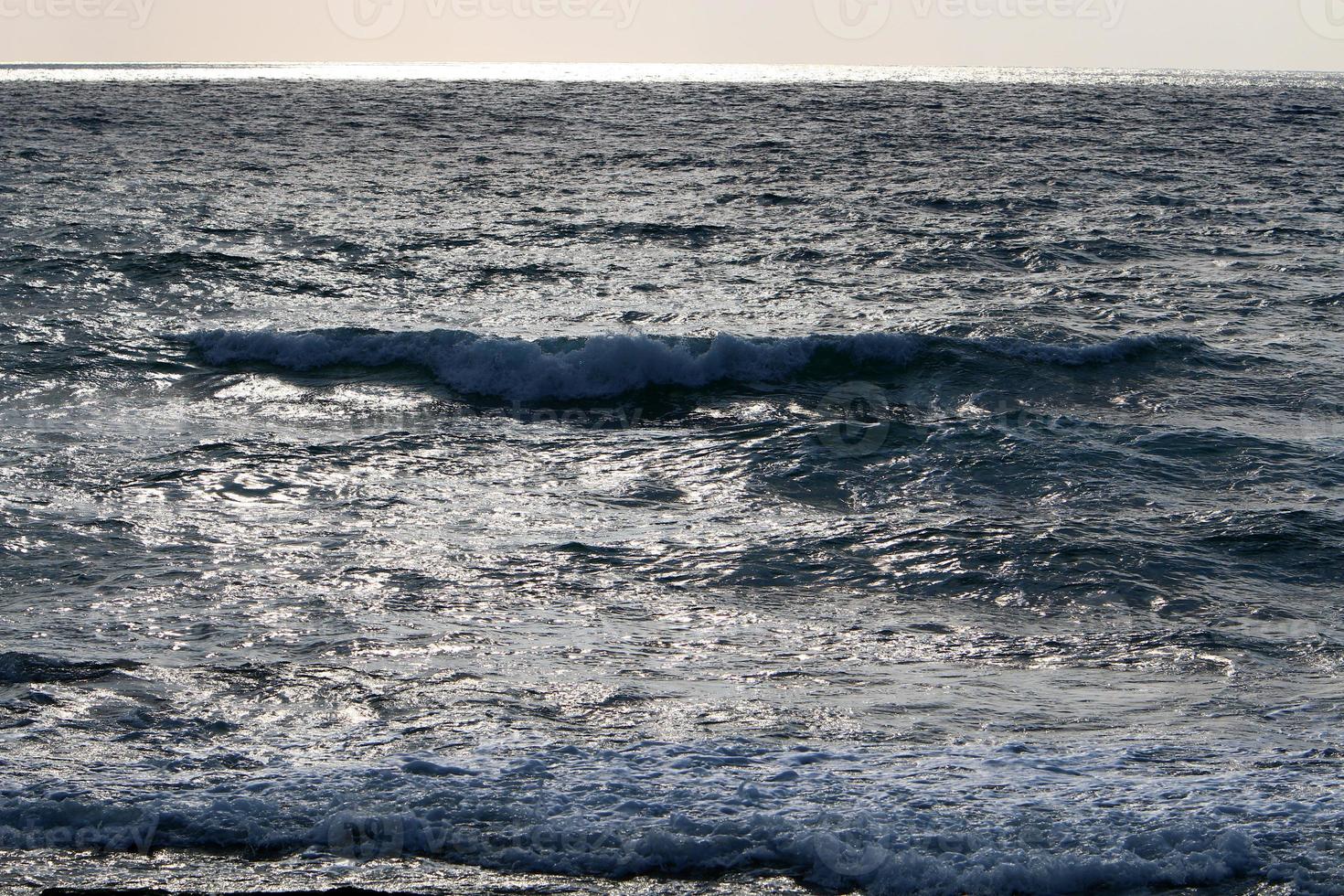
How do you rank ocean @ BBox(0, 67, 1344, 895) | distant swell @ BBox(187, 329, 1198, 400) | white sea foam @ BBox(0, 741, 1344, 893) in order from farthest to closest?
distant swell @ BBox(187, 329, 1198, 400), ocean @ BBox(0, 67, 1344, 895), white sea foam @ BBox(0, 741, 1344, 893)

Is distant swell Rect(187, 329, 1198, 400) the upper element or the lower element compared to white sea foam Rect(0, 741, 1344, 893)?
upper

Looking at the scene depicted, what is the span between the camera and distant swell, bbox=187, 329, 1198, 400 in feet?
38.9

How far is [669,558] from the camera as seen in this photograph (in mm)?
7473

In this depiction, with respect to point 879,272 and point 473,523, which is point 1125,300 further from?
point 473,523

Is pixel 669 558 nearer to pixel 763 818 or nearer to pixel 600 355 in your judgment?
pixel 763 818

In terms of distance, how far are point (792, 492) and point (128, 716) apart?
519 centimetres

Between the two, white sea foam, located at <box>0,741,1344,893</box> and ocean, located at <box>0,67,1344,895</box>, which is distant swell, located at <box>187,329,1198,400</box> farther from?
white sea foam, located at <box>0,741,1344,893</box>

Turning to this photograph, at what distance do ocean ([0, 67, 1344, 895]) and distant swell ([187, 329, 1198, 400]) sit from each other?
57mm

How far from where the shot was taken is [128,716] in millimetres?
5012

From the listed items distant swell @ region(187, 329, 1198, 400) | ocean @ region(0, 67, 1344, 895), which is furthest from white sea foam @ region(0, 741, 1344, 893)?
distant swell @ region(187, 329, 1198, 400)

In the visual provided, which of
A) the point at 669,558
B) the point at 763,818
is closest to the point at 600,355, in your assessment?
the point at 669,558

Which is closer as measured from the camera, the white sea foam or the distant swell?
the white sea foam

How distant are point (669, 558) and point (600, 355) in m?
4.98

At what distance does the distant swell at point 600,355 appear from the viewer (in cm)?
1187
